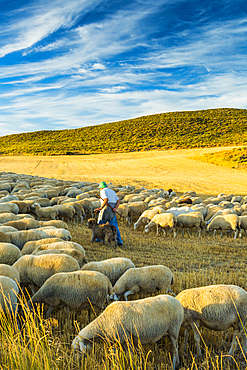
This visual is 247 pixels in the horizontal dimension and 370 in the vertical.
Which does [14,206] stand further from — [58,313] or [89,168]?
[89,168]

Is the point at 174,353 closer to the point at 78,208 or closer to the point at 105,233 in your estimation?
the point at 105,233

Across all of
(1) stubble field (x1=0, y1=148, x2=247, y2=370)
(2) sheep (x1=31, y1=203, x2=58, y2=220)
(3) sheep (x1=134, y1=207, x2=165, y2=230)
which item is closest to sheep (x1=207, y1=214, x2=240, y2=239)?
(1) stubble field (x1=0, y1=148, x2=247, y2=370)

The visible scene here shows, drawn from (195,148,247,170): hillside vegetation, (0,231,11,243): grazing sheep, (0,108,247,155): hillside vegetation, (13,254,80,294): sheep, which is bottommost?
(13,254,80,294): sheep

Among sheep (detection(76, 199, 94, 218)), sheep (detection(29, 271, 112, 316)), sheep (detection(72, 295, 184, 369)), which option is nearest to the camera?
sheep (detection(72, 295, 184, 369))

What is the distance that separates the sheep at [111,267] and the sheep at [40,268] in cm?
40

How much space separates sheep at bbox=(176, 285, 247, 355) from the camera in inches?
153

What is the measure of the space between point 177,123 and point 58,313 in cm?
8583

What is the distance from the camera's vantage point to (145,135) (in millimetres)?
79375

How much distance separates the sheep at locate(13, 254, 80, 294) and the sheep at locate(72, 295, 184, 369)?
192 centimetres

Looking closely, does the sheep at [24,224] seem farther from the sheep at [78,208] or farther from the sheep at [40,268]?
the sheep at [78,208]

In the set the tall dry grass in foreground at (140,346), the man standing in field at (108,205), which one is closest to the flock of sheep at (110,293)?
the tall dry grass in foreground at (140,346)

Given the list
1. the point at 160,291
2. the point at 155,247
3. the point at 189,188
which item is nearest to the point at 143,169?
the point at 189,188

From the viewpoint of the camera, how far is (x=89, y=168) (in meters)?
40.7

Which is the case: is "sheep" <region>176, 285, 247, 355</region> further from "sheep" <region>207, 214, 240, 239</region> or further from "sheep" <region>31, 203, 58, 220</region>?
"sheep" <region>31, 203, 58, 220</region>
